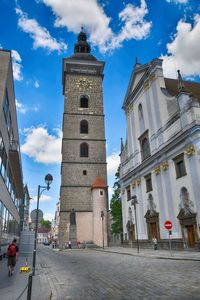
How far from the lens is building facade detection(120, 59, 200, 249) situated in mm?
22812

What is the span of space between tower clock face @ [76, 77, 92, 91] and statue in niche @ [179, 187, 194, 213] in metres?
35.9

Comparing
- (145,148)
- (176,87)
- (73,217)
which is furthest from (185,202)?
(73,217)

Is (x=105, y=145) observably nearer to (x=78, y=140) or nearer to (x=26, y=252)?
(x=78, y=140)

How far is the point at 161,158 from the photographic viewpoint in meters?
27.8

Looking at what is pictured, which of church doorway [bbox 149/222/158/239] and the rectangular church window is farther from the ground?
the rectangular church window

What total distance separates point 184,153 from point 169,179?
366cm

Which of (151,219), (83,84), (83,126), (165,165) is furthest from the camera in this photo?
(83,84)

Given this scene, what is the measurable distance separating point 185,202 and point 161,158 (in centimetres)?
598

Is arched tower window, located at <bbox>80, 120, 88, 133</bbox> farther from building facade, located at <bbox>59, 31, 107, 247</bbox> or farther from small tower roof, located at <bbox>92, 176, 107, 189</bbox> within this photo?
small tower roof, located at <bbox>92, 176, 107, 189</bbox>

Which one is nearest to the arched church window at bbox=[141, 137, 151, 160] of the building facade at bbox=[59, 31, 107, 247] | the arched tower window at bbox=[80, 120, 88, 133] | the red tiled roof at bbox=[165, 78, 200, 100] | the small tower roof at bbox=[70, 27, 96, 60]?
the red tiled roof at bbox=[165, 78, 200, 100]

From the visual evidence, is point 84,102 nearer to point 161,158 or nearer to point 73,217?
point 73,217

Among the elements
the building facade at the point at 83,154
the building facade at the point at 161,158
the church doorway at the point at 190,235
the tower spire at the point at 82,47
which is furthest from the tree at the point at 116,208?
the tower spire at the point at 82,47

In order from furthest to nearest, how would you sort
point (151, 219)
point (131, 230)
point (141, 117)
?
point (141, 117)
point (131, 230)
point (151, 219)

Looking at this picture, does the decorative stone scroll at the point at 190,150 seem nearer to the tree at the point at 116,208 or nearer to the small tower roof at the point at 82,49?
the tree at the point at 116,208
